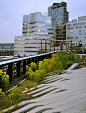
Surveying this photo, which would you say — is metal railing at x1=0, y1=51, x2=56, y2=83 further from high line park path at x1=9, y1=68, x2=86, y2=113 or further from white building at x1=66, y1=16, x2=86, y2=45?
white building at x1=66, y1=16, x2=86, y2=45

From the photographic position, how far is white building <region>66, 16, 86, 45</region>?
81.3 meters

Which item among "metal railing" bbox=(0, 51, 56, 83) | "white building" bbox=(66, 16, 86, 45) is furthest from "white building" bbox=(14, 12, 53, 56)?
"metal railing" bbox=(0, 51, 56, 83)

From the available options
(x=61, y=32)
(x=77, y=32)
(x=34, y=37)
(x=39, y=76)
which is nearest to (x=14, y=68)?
(x=39, y=76)

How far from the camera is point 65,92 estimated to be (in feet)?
25.8

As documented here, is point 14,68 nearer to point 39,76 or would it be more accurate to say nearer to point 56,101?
point 39,76

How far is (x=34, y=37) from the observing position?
277ft

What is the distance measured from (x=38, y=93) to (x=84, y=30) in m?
78.0

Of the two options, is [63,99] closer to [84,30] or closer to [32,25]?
[84,30]

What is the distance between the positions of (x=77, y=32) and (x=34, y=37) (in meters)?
23.3

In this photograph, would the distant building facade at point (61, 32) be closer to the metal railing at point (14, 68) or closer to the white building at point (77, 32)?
the white building at point (77, 32)

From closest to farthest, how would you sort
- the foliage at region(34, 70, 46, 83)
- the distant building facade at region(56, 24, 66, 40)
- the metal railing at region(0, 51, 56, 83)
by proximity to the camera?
the metal railing at region(0, 51, 56, 83)
the foliage at region(34, 70, 46, 83)
the distant building facade at region(56, 24, 66, 40)

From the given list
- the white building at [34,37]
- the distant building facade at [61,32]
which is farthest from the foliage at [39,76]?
the distant building facade at [61,32]

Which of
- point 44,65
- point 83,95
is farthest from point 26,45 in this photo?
point 83,95

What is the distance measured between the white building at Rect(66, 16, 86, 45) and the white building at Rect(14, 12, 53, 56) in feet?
38.1
